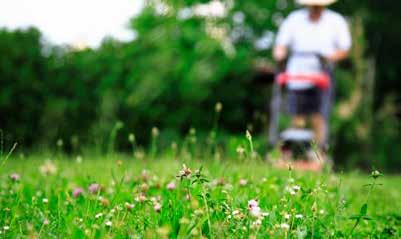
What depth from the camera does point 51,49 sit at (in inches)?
374

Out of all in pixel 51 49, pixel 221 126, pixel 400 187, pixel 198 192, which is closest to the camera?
pixel 198 192

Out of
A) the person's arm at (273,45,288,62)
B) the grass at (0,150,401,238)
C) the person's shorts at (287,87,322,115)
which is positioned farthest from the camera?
the person's shorts at (287,87,322,115)

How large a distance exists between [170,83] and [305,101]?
141 inches

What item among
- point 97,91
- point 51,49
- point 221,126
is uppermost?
point 51,49

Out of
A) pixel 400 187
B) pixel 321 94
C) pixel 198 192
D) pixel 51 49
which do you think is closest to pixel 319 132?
pixel 321 94

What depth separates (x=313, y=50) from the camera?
7152 mm

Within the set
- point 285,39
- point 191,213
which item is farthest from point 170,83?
point 191,213

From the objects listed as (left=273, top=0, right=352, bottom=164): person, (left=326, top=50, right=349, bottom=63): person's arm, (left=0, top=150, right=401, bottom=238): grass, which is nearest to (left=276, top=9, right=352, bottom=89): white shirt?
(left=273, top=0, right=352, bottom=164): person

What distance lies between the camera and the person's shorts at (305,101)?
7191 millimetres

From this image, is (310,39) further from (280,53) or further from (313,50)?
(280,53)

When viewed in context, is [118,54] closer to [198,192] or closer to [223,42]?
[223,42]

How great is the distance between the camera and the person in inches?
278

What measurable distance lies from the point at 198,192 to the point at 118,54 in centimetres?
796

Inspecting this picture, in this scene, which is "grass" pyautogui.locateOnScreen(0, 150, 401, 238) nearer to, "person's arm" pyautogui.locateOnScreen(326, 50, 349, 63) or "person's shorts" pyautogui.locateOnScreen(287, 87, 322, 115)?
"person's arm" pyautogui.locateOnScreen(326, 50, 349, 63)
